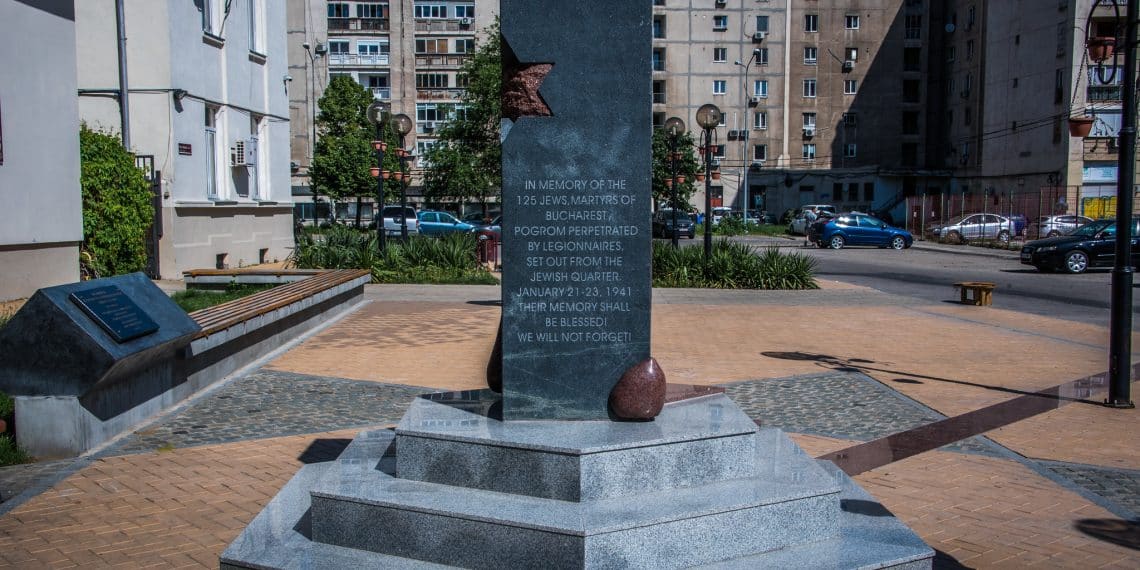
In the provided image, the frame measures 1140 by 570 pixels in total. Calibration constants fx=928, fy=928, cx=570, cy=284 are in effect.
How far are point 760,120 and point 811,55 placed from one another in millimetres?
5717

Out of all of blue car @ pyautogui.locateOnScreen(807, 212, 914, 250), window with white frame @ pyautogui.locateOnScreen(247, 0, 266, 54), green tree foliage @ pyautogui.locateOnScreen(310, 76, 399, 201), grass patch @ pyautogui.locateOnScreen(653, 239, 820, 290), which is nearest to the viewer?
grass patch @ pyautogui.locateOnScreen(653, 239, 820, 290)

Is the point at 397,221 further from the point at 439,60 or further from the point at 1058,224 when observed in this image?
the point at 1058,224

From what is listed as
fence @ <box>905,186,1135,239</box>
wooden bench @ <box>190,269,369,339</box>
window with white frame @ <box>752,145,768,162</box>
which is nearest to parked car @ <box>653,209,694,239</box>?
fence @ <box>905,186,1135,239</box>

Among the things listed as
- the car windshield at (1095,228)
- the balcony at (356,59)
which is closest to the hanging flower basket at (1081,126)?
the car windshield at (1095,228)

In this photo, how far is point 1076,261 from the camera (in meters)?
A: 27.2

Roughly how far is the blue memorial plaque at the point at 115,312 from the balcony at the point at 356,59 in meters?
59.6

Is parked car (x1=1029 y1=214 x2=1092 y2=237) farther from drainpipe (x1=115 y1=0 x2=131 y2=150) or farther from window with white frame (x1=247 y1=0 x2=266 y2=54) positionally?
drainpipe (x1=115 y1=0 x2=131 y2=150)

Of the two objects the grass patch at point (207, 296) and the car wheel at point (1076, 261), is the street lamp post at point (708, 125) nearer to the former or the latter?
the grass patch at point (207, 296)

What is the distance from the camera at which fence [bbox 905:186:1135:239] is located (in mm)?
41531

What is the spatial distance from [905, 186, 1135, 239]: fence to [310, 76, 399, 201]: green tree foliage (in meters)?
29.3

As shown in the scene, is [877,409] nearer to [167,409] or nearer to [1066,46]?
[167,409]

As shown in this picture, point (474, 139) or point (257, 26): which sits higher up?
point (257, 26)

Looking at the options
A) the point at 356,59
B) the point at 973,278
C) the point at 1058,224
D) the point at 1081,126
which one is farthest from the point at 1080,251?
the point at 356,59

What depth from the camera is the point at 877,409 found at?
8625mm
